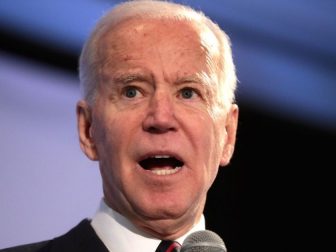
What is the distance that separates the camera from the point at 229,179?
9.02 feet

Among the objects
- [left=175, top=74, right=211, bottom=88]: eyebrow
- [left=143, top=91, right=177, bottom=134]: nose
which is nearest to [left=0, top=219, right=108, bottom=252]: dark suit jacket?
[left=143, top=91, right=177, bottom=134]: nose

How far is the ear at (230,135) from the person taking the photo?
1.92m

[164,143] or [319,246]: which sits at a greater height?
[164,143]

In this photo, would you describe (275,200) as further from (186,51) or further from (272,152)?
(186,51)

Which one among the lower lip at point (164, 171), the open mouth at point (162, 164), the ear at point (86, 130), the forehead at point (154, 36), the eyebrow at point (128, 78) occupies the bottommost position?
the lower lip at point (164, 171)

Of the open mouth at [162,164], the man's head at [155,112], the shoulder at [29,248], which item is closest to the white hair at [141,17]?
the man's head at [155,112]

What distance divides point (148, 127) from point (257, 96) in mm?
1096

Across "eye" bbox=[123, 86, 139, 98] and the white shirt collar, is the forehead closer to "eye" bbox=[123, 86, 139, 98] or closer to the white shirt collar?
"eye" bbox=[123, 86, 139, 98]

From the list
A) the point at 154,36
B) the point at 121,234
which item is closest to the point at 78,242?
the point at 121,234

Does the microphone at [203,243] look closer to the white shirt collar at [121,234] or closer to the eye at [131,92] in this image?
the white shirt collar at [121,234]

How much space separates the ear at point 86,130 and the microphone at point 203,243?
39cm

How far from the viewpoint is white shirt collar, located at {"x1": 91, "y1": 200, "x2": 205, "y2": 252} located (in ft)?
5.86

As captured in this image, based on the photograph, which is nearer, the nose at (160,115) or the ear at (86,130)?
the nose at (160,115)

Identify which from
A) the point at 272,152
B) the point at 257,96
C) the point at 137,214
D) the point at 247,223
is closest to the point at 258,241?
the point at 247,223
